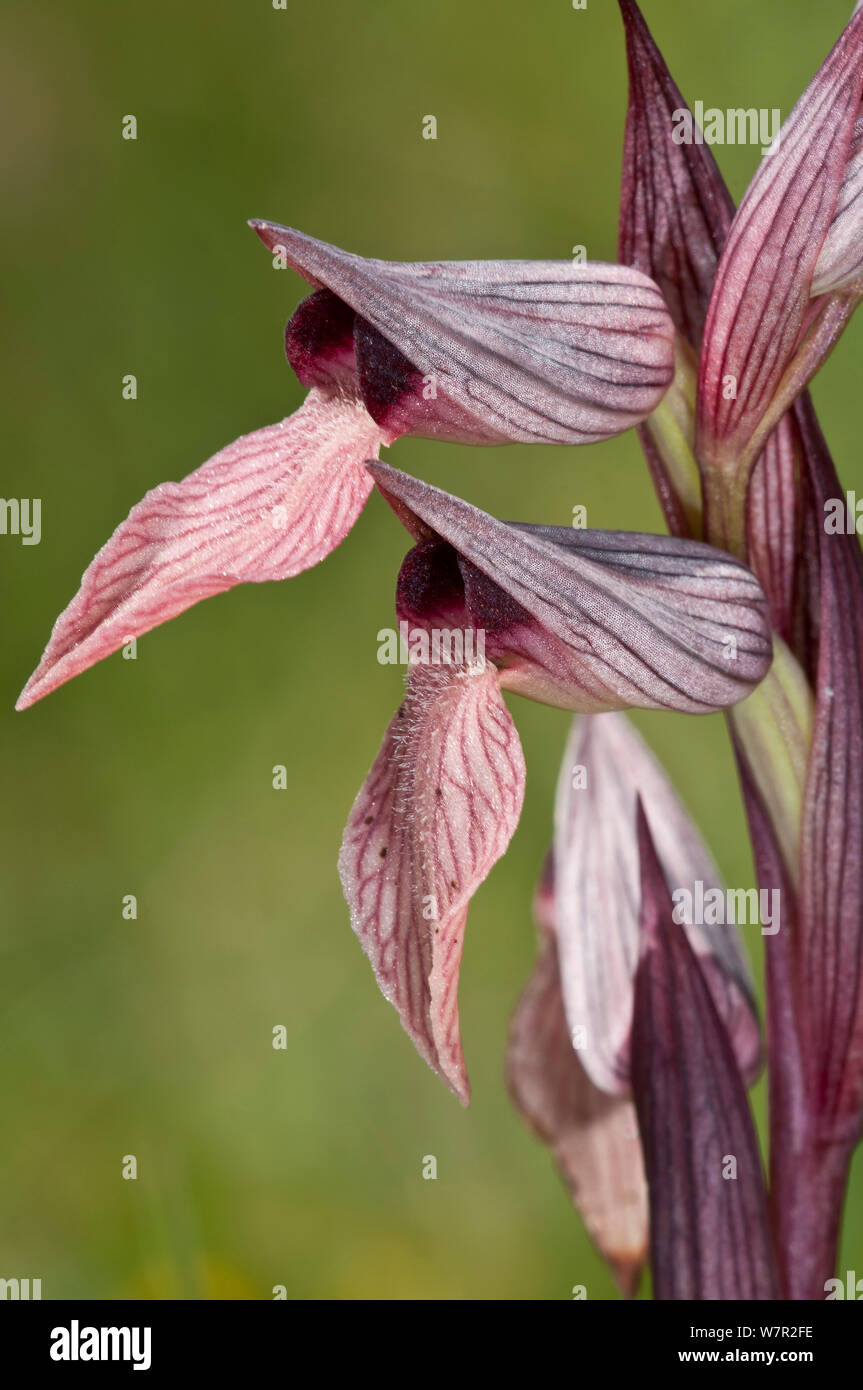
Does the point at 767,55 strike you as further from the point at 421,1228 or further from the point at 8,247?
the point at 421,1228

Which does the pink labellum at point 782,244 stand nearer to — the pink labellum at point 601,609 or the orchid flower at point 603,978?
the pink labellum at point 601,609

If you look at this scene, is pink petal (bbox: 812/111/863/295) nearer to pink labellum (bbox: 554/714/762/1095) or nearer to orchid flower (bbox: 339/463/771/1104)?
orchid flower (bbox: 339/463/771/1104)

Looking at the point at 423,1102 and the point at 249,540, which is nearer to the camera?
the point at 249,540

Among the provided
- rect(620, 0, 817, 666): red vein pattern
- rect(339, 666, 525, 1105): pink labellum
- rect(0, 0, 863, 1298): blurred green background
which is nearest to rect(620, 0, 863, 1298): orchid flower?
rect(620, 0, 817, 666): red vein pattern

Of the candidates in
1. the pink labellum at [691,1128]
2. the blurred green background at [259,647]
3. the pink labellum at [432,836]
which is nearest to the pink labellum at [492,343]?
the pink labellum at [432,836]

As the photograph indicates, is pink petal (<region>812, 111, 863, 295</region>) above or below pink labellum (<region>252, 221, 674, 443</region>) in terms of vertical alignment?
above

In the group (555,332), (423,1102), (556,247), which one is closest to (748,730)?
(555,332)
